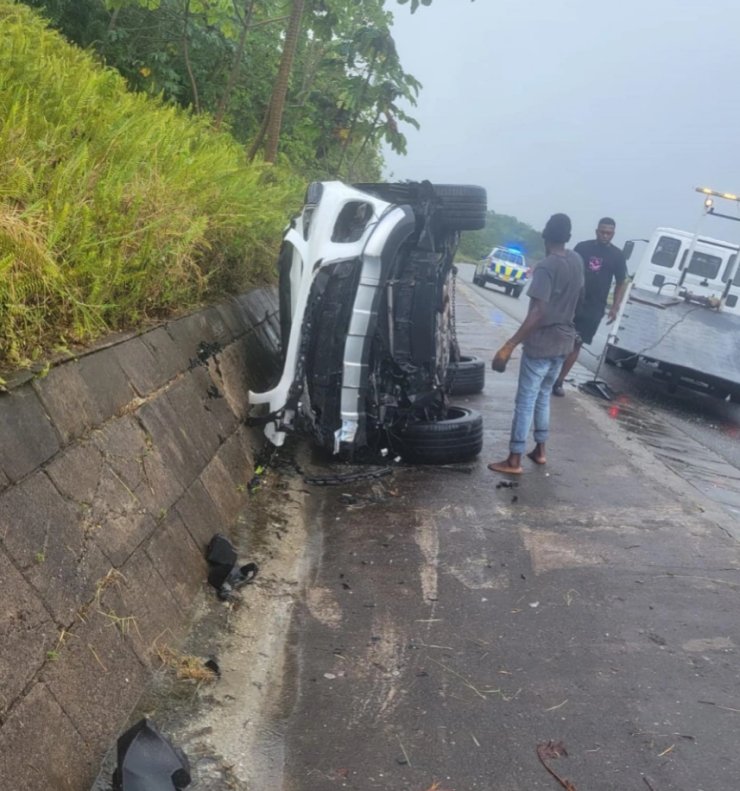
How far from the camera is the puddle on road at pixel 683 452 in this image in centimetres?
704

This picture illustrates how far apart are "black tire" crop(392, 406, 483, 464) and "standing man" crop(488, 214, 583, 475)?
0.92 ft

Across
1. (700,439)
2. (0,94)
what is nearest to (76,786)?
(0,94)

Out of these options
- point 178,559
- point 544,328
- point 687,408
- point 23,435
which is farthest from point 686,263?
point 23,435

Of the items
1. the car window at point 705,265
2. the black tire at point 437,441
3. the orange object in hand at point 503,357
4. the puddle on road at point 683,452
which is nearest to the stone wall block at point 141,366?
the black tire at point 437,441

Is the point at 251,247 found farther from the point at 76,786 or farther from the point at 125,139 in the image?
the point at 76,786

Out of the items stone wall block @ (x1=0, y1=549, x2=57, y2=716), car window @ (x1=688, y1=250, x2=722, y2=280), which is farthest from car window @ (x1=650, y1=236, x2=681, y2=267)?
stone wall block @ (x1=0, y1=549, x2=57, y2=716)

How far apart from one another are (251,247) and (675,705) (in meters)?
4.52

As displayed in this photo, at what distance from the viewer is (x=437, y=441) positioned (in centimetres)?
647

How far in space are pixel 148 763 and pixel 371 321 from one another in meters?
3.50

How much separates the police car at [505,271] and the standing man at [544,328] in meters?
31.1

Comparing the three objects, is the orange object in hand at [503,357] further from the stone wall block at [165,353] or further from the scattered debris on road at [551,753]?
the scattered debris on road at [551,753]

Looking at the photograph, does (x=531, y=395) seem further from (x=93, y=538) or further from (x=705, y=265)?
(x=705, y=265)

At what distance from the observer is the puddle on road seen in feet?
23.1

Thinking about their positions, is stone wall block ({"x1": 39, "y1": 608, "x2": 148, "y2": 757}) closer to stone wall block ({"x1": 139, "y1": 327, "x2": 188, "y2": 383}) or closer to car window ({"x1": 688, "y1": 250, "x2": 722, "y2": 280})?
stone wall block ({"x1": 139, "y1": 327, "x2": 188, "y2": 383})
